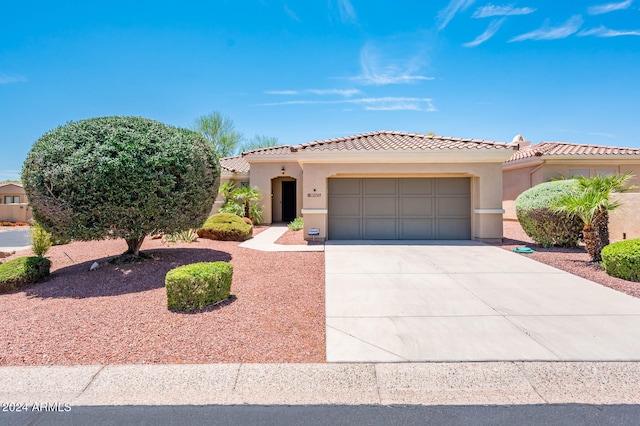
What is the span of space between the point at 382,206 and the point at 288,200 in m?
9.04

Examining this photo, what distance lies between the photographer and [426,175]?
12531 millimetres

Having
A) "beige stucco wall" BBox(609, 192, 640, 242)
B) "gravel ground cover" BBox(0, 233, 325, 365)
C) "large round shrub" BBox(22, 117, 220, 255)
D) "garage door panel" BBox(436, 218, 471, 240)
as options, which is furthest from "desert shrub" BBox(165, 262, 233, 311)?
"beige stucco wall" BBox(609, 192, 640, 242)

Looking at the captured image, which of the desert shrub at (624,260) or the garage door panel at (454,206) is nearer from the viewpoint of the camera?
the desert shrub at (624,260)

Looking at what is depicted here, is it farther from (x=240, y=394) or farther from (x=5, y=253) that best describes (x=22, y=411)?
(x=5, y=253)

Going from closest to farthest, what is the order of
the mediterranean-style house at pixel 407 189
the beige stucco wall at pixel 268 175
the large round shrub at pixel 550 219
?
1. the large round shrub at pixel 550 219
2. the mediterranean-style house at pixel 407 189
3. the beige stucco wall at pixel 268 175

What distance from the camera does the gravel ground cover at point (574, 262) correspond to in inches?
262

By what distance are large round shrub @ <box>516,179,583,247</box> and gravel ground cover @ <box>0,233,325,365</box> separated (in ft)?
25.4

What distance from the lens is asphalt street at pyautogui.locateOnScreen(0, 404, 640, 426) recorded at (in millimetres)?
2801

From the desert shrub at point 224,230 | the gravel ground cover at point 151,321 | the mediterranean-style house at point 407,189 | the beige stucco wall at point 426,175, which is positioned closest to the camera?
the gravel ground cover at point 151,321

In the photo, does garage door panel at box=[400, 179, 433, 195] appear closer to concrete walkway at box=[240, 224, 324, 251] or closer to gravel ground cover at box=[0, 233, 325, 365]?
concrete walkway at box=[240, 224, 324, 251]

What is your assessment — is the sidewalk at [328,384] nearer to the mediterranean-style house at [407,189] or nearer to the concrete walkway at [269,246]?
the concrete walkway at [269,246]

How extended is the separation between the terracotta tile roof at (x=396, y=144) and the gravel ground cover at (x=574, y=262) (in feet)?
11.6

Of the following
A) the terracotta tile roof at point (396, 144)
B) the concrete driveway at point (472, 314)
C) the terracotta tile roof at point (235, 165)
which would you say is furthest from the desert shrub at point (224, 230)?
the terracotta tile roof at point (235, 165)

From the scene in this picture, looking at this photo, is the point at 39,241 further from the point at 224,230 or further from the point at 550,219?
the point at 550,219
